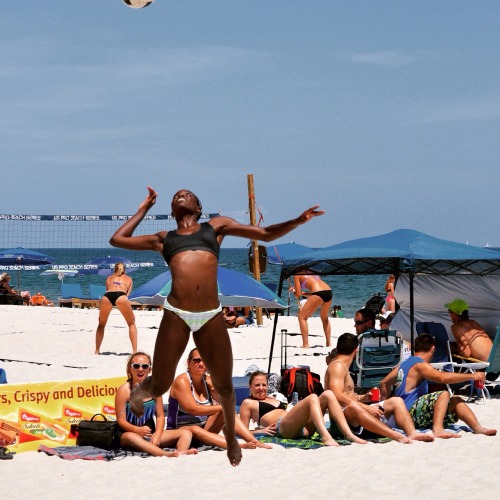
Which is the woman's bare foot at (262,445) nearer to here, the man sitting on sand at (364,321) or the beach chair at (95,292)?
the man sitting on sand at (364,321)

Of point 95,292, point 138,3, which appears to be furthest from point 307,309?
point 95,292

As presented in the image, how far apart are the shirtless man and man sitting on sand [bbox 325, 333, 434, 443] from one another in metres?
2.46

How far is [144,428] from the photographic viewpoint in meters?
7.98

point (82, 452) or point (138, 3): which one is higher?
point (138, 3)

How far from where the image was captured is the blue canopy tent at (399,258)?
36.8ft

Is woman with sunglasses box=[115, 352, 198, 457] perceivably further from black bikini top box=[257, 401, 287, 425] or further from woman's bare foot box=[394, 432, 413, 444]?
woman's bare foot box=[394, 432, 413, 444]

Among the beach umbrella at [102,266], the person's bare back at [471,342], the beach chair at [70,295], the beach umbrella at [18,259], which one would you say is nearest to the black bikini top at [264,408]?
the person's bare back at [471,342]

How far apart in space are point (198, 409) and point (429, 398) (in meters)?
2.08

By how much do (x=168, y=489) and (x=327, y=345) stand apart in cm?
969

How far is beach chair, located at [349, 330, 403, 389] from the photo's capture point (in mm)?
10141

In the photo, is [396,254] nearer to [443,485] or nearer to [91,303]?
[443,485]

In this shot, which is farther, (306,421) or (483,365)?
(483,365)

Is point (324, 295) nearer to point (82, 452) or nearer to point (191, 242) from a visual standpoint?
point (82, 452)

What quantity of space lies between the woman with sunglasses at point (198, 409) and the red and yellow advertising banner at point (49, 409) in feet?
2.65
